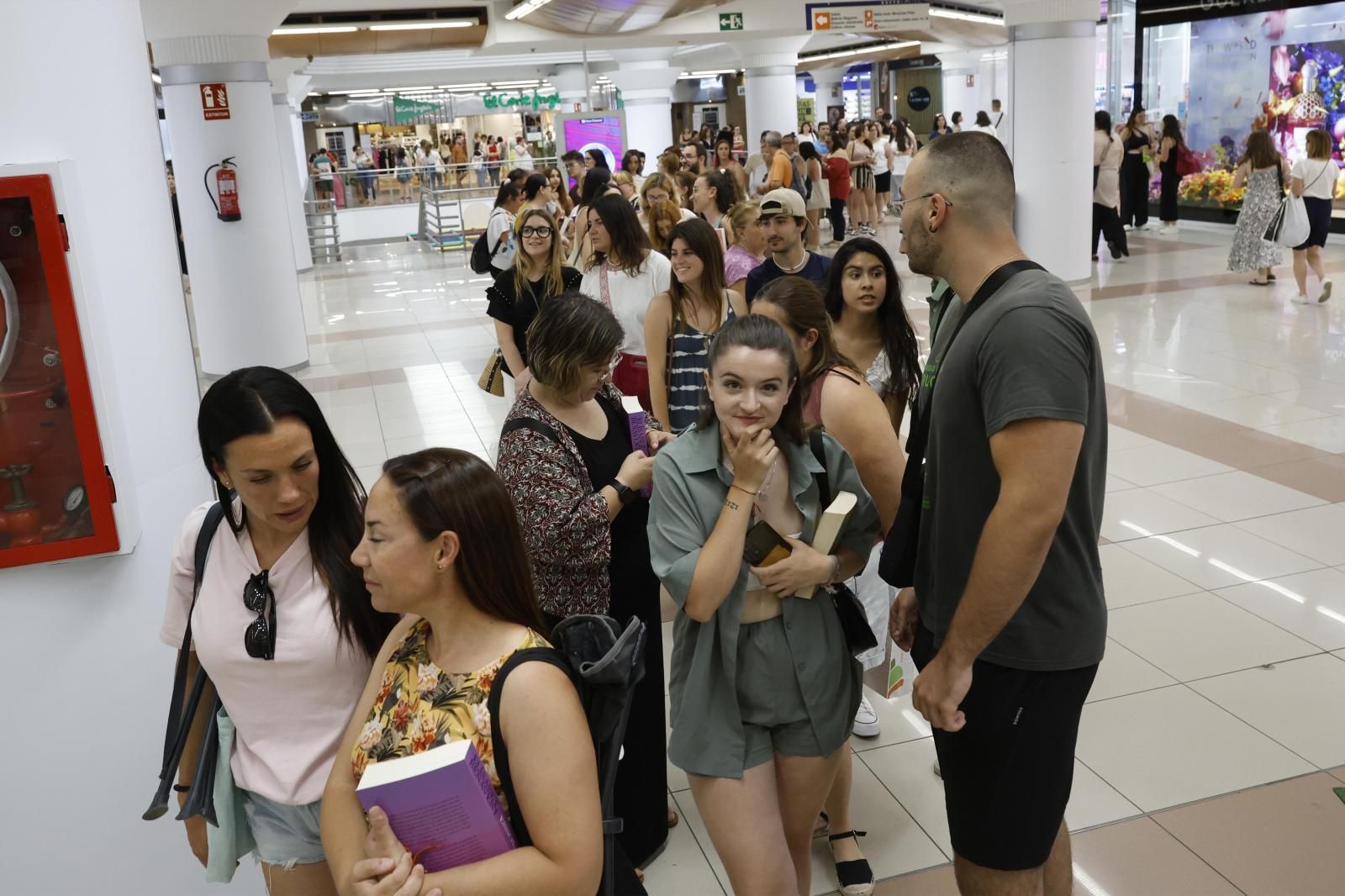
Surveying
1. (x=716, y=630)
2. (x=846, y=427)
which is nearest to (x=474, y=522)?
(x=716, y=630)

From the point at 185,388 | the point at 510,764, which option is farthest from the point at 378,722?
the point at 185,388

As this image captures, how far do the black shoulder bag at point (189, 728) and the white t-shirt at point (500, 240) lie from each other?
5431mm

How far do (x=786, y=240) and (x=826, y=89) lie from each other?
39265 millimetres

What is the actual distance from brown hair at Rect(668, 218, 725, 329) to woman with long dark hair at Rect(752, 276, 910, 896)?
1155 mm

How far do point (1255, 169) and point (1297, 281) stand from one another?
1.20 m

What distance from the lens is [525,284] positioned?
5191mm

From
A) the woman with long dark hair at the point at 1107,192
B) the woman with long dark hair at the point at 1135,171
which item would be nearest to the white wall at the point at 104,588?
the woman with long dark hair at the point at 1107,192

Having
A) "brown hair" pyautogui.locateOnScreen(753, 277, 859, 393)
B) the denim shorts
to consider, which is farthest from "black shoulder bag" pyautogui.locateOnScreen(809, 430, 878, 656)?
the denim shorts

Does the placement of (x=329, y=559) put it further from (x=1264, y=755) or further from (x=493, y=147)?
(x=493, y=147)

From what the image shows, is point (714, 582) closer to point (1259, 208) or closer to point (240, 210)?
point (240, 210)

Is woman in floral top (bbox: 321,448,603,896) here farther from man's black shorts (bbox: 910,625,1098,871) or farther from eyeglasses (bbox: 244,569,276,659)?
man's black shorts (bbox: 910,625,1098,871)

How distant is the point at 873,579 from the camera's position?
10.6 feet

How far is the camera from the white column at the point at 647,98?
22906 mm

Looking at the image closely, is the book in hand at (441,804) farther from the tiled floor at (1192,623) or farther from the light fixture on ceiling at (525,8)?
the light fixture on ceiling at (525,8)
